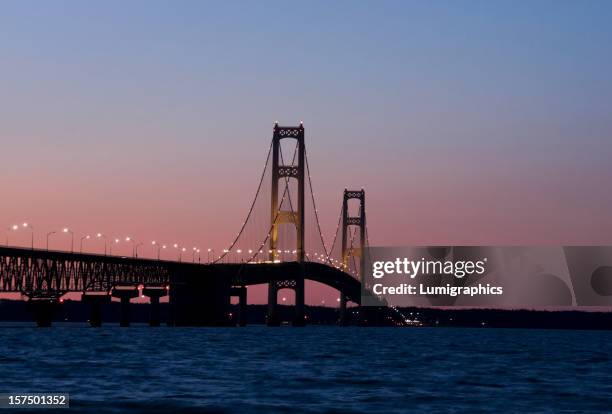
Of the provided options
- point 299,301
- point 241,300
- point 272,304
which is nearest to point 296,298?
point 299,301

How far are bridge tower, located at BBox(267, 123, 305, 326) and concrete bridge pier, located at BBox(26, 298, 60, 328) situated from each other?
96.0ft

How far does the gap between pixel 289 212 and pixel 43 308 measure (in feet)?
111

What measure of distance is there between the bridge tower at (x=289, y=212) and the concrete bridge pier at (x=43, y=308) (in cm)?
2925

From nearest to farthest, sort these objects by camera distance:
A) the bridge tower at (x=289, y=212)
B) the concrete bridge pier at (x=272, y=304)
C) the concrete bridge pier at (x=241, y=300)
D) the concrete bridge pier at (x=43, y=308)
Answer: the concrete bridge pier at (x=43, y=308)
the bridge tower at (x=289, y=212)
the concrete bridge pier at (x=272, y=304)
the concrete bridge pier at (x=241, y=300)

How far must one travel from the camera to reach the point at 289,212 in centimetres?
16838

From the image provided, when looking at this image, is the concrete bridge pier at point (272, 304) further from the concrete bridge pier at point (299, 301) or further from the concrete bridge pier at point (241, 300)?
the concrete bridge pier at point (241, 300)

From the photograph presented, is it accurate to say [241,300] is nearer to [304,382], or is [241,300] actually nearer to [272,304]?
[272,304]

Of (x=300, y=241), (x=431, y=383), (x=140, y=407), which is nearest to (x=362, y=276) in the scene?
(x=300, y=241)

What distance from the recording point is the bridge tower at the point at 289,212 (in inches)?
6540

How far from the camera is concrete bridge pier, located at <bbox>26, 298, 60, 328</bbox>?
500ft

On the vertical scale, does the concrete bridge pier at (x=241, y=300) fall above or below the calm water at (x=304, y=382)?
above

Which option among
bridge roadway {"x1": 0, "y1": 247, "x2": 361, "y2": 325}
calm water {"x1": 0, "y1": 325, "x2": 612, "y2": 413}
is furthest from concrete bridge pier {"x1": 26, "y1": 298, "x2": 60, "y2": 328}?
calm water {"x1": 0, "y1": 325, "x2": 612, "y2": 413}

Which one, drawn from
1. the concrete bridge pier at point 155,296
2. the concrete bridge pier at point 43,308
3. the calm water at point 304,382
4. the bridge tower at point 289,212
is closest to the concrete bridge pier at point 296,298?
the bridge tower at point 289,212

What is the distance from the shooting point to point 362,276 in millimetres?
186750
